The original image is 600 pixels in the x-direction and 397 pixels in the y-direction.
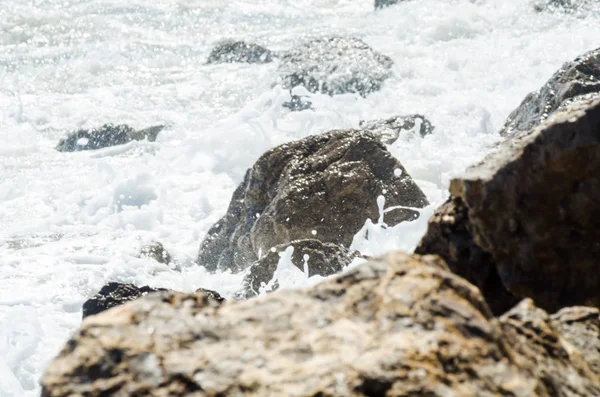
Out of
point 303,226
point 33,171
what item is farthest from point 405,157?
point 33,171

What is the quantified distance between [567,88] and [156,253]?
3593 millimetres

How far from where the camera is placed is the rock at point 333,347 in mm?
1589

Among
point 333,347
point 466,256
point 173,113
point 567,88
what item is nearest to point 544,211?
point 466,256

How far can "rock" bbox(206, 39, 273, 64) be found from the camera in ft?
44.7

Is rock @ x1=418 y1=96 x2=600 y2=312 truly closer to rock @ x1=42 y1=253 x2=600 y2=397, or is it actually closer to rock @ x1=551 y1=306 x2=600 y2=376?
rock @ x1=551 y1=306 x2=600 y2=376

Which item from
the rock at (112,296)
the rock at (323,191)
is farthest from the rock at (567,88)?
the rock at (112,296)

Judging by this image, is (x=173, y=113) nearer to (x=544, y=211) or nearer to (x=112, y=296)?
(x=112, y=296)

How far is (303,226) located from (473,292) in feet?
12.2

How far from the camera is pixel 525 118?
759 centimetres

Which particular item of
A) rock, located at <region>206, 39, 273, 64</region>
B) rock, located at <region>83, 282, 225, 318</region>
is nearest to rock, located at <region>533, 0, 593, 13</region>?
rock, located at <region>206, 39, 273, 64</region>

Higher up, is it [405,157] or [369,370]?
[369,370]

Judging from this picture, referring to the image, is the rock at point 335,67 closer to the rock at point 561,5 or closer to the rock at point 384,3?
the rock at point 561,5

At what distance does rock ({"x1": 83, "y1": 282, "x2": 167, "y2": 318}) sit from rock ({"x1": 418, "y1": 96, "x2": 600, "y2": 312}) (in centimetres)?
235

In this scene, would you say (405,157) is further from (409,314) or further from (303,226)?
(409,314)
